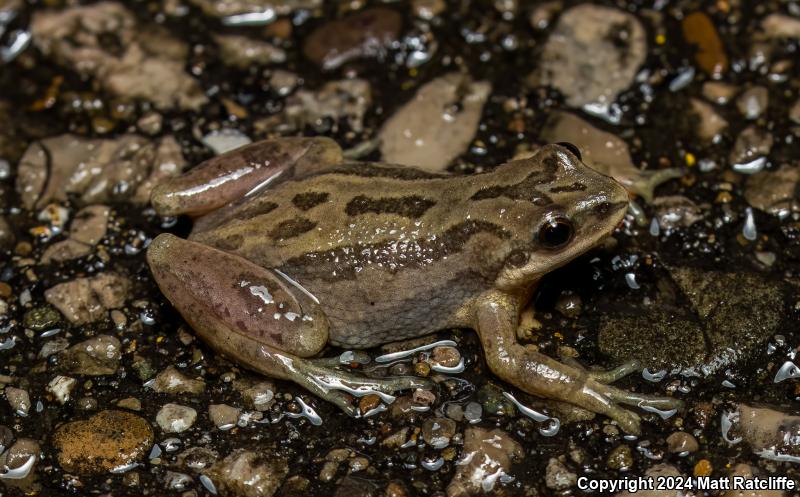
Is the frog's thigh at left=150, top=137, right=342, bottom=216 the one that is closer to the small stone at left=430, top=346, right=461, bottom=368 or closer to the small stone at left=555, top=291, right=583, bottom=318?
the small stone at left=430, top=346, right=461, bottom=368

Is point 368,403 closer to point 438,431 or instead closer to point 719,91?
point 438,431

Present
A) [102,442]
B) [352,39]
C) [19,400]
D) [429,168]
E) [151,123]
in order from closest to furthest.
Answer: [102,442] → [19,400] → [429,168] → [151,123] → [352,39]

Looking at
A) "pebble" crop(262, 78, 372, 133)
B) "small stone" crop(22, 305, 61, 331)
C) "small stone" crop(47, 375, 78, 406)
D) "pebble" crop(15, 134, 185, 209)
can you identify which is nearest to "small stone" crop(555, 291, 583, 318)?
"pebble" crop(262, 78, 372, 133)

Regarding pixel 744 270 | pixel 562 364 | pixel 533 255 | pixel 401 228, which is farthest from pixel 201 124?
pixel 744 270

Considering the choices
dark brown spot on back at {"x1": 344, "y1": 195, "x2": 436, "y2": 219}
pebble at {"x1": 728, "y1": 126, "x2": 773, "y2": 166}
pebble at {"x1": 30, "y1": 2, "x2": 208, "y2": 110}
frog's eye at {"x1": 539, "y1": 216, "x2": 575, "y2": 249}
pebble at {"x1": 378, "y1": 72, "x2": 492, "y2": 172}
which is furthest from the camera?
pebble at {"x1": 30, "y1": 2, "x2": 208, "y2": 110}

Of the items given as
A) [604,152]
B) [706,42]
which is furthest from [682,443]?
[706,42]

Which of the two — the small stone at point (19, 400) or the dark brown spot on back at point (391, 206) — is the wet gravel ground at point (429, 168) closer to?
the small stone at point (19, 400)

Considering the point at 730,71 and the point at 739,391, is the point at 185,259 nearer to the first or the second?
the point at 739,391
